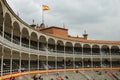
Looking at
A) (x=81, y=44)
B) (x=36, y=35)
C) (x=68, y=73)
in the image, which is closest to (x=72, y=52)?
(x=81, y=44)

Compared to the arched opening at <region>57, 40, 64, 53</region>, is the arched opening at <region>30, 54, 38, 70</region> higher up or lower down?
lower down

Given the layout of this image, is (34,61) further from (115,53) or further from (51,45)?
(115,53)

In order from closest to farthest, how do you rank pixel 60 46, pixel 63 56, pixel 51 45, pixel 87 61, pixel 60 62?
pixel 63 56 → pixel 51 45 → pixel 60 62 → pixel 60 46 → pixel 87 61

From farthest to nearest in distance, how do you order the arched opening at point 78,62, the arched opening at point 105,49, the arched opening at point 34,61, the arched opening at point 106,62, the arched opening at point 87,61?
the arched opening at point 105,49 < the arched opening at point 106,62 < the arched opening at point 87,61 < the arched opening at point 78,62 < the arched opening at point 34,61

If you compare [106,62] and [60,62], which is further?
[106,62]

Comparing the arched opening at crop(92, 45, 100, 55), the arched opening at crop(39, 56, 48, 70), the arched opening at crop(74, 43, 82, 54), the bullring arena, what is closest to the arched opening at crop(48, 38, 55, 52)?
the bullring arena

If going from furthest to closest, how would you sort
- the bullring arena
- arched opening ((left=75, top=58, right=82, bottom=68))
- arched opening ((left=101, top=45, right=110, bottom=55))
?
1. arched opening ((left=101, top=45, right=110, bottom=55))
2. arched opening ((left=75, top=58, right=82, bottom=68))
3. the bullring arena

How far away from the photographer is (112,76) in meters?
55.9

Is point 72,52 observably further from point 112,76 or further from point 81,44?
point 112,76

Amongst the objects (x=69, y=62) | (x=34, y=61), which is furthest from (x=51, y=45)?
(x=34, y=61)

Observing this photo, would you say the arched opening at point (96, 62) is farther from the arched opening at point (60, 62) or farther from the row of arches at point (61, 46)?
the arched opening at point (60, 62)

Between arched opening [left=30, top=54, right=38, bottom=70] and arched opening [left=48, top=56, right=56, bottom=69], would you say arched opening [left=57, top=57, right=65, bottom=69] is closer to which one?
arched opening [left=48, top=56, right=56, bottom=69]

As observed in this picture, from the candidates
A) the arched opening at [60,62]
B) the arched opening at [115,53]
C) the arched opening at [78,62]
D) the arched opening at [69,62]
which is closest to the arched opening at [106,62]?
the arched opening at [115,53]

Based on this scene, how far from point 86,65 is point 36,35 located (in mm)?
22843
